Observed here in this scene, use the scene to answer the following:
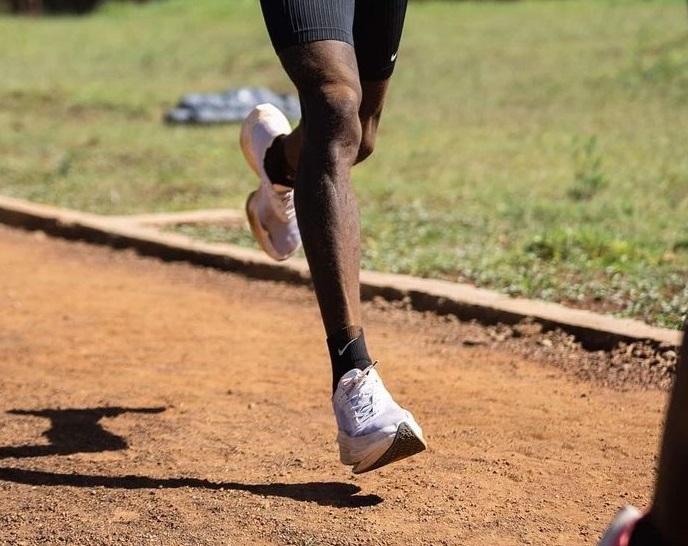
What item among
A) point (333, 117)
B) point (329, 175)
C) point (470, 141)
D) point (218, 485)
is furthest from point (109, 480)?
point (470, 141)

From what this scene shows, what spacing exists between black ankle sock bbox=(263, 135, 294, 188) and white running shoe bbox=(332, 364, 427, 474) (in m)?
1.30

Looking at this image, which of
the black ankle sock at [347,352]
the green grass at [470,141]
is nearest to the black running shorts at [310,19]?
the black ankle sock at [347,352]

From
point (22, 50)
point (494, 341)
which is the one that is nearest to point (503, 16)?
point (22, 50)

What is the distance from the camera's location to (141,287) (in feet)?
18.4

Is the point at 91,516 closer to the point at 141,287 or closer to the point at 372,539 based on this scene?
the point at 372,539

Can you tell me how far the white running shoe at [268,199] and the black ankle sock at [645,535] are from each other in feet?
7.80

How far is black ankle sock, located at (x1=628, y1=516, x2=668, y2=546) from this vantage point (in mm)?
1737

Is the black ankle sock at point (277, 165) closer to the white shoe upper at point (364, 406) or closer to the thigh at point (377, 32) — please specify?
the thigh at point (377, 32)

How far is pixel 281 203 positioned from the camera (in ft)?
13.1

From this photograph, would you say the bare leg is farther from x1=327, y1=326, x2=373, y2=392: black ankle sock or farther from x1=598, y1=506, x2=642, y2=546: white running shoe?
x1=598, y1=506, x2=642, y2=546: white running shoe

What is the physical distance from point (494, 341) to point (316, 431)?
4.21ft

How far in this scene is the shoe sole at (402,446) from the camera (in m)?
2.68

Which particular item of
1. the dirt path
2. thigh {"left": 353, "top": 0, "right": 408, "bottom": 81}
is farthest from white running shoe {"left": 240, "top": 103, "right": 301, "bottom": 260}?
thigh {"left": 353, "top": 0, "right": 408, "bottom": 81}

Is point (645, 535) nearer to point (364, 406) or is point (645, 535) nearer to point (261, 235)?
point (364, 406)
